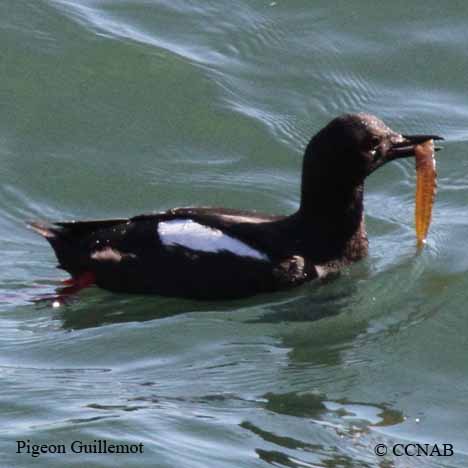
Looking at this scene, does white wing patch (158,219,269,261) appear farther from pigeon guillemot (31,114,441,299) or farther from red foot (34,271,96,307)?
red foot (34,271,96,307)

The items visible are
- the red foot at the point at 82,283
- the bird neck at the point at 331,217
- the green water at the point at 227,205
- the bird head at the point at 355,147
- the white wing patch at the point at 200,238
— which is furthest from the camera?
the red foot at the point at 82,283

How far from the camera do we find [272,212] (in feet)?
32.8

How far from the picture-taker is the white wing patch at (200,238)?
851 centimetres

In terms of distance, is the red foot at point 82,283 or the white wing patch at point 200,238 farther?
the red foot at point 82,283

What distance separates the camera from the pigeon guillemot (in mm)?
8516

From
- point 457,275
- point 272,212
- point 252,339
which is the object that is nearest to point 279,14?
point 272,212

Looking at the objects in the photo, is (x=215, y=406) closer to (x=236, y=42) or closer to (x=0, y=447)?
(x=0, y=447)

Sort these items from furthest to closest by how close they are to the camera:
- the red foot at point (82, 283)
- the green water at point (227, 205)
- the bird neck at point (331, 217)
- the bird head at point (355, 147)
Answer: the red foot at point (82, 283) → the bird neck at point (331, 217) → the bird head at point (355, 147) → the green water at point (227, 205)

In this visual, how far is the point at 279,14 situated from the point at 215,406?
18.3 ft

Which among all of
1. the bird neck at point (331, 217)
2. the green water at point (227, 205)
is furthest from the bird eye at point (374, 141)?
the green water at point (227, 205)

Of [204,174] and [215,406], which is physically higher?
[204,174]

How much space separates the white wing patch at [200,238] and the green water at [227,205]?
30 centimetres

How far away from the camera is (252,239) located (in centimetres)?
853

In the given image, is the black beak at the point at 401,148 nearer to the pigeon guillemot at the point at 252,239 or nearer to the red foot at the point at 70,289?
the pigeon guillemot at the point at 252,239
